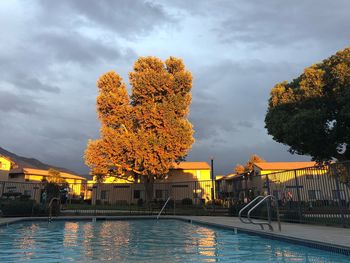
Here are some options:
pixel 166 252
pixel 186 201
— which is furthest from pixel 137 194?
pixel 166 252

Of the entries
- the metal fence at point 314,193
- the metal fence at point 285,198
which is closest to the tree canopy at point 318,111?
the metal fence at point 285,198

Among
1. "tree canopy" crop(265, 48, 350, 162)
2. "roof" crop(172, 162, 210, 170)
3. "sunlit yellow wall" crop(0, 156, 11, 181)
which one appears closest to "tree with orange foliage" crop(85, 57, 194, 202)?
"tree canopy" crop(265, 48, 350, 162)

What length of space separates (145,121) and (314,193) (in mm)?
18543

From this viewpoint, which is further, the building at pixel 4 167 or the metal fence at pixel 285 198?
the building at pixel 4 167

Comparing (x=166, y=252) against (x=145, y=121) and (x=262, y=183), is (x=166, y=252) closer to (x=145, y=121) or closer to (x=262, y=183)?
(x=262, y=183)

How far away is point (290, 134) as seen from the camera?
1994 centimetres

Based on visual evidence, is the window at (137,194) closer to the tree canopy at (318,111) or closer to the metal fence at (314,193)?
the tree canopy at (318,111)

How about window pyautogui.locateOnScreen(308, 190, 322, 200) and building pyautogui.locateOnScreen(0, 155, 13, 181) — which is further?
building pyautogui.locateOnScreen(0, 155, 13, 181)

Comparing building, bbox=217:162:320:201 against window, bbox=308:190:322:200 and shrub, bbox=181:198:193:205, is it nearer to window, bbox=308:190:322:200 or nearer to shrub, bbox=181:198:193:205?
window, bbox=308:190:322:200

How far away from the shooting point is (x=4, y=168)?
50781 mm

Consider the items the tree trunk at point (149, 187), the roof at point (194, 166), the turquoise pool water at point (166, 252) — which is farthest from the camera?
the roof at point (194, 166)

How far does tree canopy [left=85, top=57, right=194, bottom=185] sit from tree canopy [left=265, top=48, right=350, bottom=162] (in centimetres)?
985

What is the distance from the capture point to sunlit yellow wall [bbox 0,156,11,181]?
4941cm

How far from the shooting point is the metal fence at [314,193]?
1145 cm
